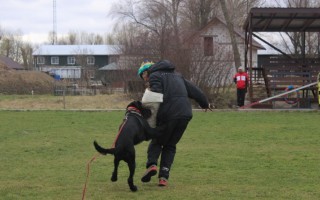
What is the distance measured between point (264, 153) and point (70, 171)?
380cm

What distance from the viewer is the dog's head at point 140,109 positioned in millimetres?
7092

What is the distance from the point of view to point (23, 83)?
1578 inches

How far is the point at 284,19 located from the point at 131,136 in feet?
67.3

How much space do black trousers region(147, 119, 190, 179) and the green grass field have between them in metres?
0.29

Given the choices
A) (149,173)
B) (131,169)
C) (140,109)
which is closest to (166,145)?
(149,173)

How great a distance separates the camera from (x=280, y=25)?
27.6m

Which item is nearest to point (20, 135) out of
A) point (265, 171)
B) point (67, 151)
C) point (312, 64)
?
point (67, 151)

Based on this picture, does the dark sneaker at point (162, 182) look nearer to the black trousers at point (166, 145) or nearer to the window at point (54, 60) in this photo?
the black trousers at point (166, 145)

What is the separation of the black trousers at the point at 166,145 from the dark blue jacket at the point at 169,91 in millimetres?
106

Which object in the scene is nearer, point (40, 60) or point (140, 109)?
point (140, 109)

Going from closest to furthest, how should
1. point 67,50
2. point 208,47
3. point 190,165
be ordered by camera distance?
point 190,165 → point 208,47 → point 67,50

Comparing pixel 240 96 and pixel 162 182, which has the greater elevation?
pixel 240 96

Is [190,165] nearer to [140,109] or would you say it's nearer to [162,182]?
[162,182]

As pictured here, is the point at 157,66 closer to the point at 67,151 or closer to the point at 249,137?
the point at 67,151
